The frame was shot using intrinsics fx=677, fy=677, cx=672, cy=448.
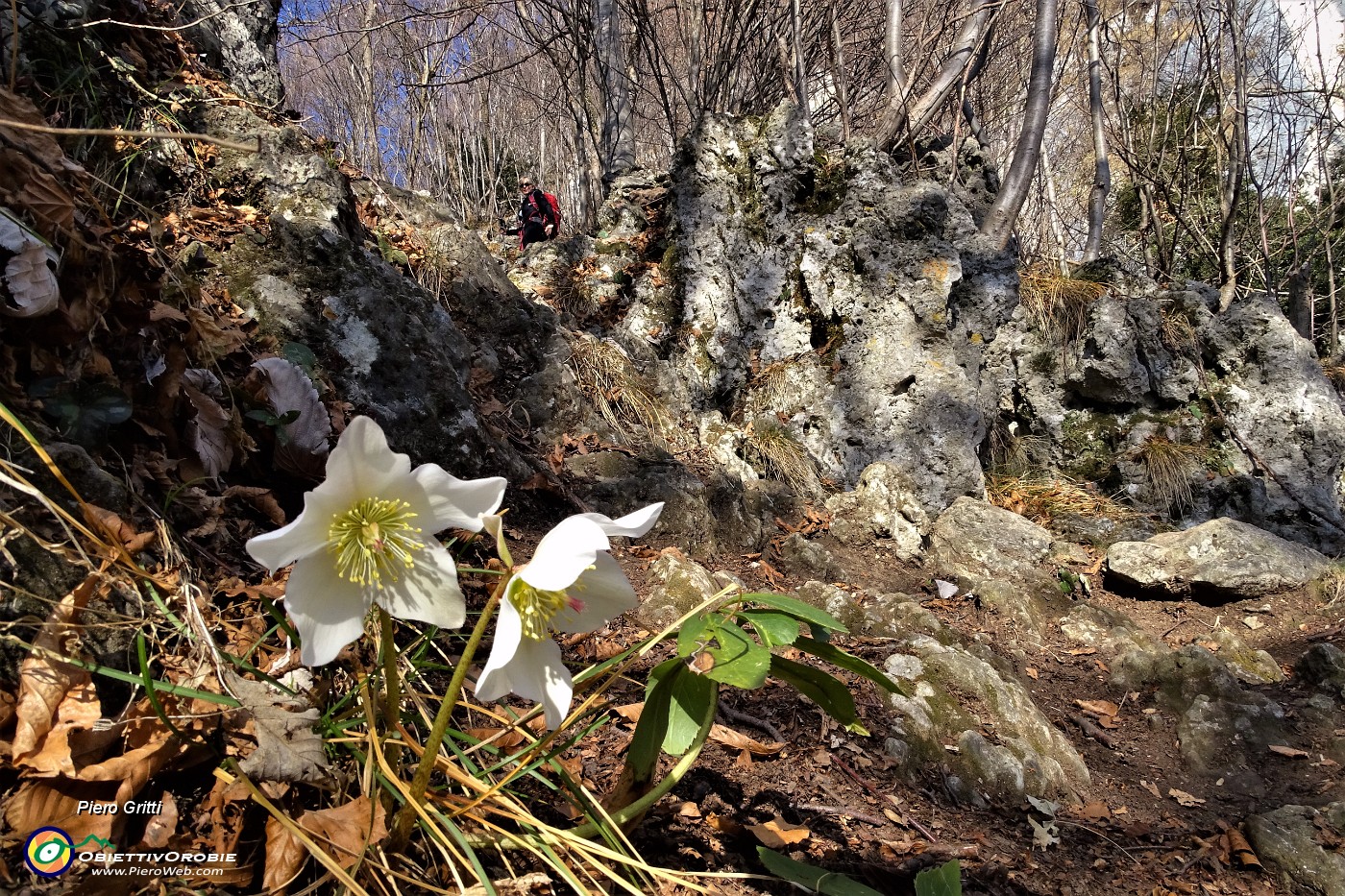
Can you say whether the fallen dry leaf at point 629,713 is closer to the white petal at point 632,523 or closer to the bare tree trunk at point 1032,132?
the white petal at point 632,523

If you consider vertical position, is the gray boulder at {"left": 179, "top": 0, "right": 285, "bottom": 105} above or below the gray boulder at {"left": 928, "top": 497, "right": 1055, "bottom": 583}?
above

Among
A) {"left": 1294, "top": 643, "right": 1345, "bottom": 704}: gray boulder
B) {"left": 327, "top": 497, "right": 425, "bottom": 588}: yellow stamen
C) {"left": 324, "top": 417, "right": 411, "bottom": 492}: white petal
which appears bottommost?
{"left": 1294, "top": 643, "right": 1345, "bottom": 704}: gray boulder

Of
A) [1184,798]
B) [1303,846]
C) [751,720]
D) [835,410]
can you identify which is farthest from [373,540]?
[835,410]

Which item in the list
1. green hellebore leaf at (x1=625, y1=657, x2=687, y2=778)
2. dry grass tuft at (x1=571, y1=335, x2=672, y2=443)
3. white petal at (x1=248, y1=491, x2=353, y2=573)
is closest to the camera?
white petal at (x1=248, y1=491, x2=353, y2=573)

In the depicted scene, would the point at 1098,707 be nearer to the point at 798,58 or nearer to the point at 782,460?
the point at 782,460

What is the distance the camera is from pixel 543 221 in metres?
8.75

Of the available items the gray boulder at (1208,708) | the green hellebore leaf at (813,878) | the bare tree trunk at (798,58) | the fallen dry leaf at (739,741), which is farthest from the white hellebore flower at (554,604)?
the bare tree trunk at (798,58)

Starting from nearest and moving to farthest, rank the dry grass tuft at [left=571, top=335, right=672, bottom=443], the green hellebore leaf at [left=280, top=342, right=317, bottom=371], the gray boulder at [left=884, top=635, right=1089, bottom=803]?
the gray boulder at [left=884, top=635, right=1089, bottom=803] → the green hellebore leaf at [left=280, top=342, right=317, bottom=371] → the dry grass tuft at [left=571, top=335, right=672, bottom=443]

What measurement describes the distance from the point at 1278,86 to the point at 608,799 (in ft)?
34.3

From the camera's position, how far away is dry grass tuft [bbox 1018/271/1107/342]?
5949 millimetres

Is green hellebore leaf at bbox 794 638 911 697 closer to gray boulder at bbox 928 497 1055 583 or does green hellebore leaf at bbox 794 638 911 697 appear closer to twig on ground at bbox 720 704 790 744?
twig on ground at bbox 720 704 790 744

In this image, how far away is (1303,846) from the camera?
6.22ft

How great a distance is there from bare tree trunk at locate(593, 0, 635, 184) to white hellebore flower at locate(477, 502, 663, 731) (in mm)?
6456

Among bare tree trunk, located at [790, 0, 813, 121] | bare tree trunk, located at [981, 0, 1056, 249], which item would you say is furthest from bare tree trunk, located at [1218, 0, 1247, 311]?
bare tree trunk, located at [790, 0, 813, 121]
